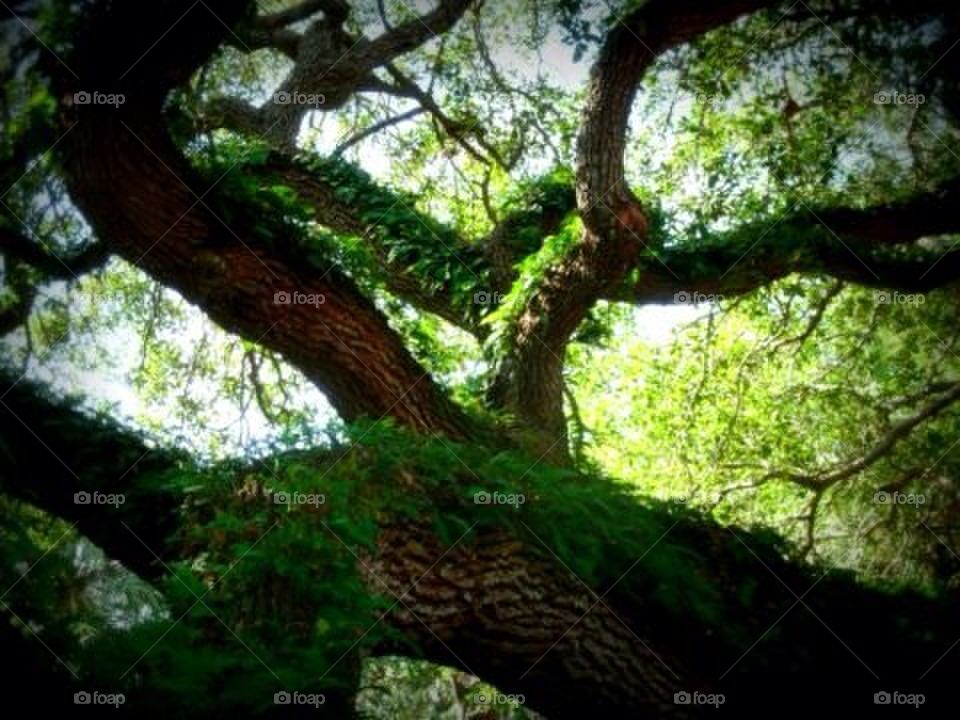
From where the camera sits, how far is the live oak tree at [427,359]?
3.69 metres

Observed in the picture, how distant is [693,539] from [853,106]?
6046 mm

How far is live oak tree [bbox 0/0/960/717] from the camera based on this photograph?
12.1 feet

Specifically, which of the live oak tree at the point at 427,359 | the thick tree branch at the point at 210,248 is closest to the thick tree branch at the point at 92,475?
the live oak tree at the point at 427,359

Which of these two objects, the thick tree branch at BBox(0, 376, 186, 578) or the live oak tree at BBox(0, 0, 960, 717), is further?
the thick tree branch at BBox(0, 376, 186, 578)

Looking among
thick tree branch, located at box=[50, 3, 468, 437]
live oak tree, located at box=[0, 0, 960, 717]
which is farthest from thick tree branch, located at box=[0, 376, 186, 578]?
thick tree branch, located at box=[50, 3, 468, 437]

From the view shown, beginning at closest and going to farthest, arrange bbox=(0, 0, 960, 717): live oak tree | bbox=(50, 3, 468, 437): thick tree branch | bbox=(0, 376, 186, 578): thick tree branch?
bbox=(0, 0, 960, 717): live oak tree, bbox=(50, 3, 468, 437): thick tree branch, bbox=(0, 376, 186, 578): thick tree branch

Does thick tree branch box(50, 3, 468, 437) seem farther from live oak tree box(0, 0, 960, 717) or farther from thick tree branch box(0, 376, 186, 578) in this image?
thick tree branch box(0, 376, 186, 578)

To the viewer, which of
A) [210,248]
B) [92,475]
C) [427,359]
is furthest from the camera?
[427,359]

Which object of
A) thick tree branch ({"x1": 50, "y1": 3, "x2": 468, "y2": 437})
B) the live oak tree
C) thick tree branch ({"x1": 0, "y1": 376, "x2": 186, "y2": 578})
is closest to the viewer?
the live oak tree

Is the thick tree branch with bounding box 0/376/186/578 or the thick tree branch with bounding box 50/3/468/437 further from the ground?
the thick tree branch with bounding box 50/3/468/437

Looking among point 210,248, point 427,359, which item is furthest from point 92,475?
point 427,359

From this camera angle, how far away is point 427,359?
7375 mm

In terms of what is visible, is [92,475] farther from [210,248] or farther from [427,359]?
[427,359]

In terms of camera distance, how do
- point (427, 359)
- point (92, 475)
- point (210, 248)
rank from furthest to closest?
point (427, 359)
point (210, 248)
point (92, 475)
